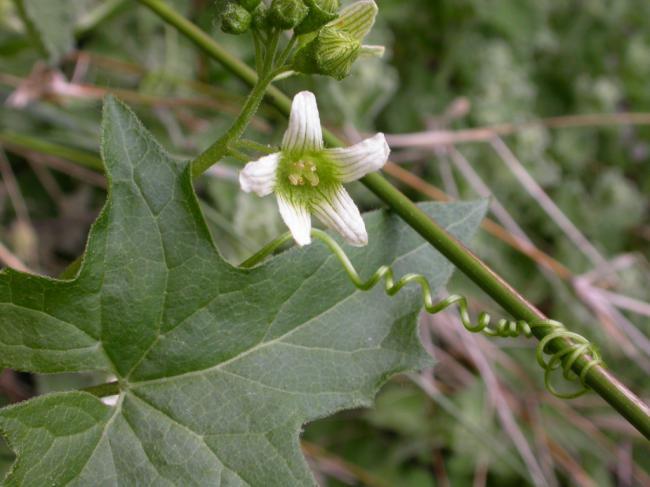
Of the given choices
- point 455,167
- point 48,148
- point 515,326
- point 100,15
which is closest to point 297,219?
point 515,326

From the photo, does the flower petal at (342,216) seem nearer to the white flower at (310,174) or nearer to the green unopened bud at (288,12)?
the white flower at (310,174)

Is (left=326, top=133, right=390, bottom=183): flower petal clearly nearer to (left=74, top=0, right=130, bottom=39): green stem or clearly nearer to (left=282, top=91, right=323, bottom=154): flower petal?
(left=282, top=91, right=323, bottom=154): flower petal

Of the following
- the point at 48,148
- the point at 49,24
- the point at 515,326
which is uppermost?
the point at 49,24

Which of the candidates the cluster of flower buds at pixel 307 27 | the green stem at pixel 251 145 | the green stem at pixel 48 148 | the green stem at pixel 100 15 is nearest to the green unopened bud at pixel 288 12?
the cluster of flower buds at pixel 307 27

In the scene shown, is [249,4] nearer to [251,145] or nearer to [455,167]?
[251,145]

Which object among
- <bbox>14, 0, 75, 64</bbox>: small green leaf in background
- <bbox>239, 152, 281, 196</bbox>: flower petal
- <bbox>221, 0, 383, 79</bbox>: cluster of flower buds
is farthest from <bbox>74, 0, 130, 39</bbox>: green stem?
<bbox>239, 152, 281, 196</bbox>: flower petal

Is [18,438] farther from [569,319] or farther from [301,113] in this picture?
[569,319]

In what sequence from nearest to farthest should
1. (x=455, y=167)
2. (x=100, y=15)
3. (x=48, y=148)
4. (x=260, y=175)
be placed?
(x=260, y=175)
(x=48, y=148)
(x=100, y=15)
(x=455, y=167)
